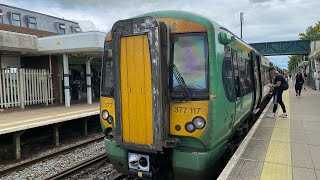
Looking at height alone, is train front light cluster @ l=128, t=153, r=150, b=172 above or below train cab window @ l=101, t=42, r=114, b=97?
below

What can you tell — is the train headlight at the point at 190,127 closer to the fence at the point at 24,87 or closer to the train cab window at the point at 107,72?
the train cab window at the point at 107,72

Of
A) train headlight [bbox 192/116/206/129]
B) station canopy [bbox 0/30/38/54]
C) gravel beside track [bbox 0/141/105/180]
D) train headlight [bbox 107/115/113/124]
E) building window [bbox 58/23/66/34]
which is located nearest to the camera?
train headlight [bbox 192/116/206/129]

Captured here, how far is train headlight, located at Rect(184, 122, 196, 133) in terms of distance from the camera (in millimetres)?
4120

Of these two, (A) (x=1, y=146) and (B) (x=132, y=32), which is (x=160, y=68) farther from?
(A) (x=1, y=146)

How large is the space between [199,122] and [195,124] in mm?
68

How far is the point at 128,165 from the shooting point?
4625 millimetres

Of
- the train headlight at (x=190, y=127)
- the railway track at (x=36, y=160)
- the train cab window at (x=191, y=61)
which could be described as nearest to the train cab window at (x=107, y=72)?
the train cab window at (x=191, y=61)

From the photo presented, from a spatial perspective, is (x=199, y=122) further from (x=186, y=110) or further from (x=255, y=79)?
(x=255, y=79)

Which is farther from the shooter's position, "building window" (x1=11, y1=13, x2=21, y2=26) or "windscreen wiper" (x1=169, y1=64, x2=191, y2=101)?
"building window" (x1=11, y1=13, x2=21, y2=26)

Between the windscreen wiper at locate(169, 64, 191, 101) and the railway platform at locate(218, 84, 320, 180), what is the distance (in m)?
1.24

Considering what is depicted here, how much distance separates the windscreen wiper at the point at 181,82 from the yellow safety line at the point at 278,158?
1.53 meters

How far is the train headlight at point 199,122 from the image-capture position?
4.06 m

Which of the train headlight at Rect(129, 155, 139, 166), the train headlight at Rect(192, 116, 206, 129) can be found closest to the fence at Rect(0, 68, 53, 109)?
the train headlight at Rect(129, 155, 139, 166)

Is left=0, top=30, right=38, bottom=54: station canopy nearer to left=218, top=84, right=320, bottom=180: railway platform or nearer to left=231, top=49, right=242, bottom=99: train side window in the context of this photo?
left=231, top=49, right=242, bottom=99: train side window
